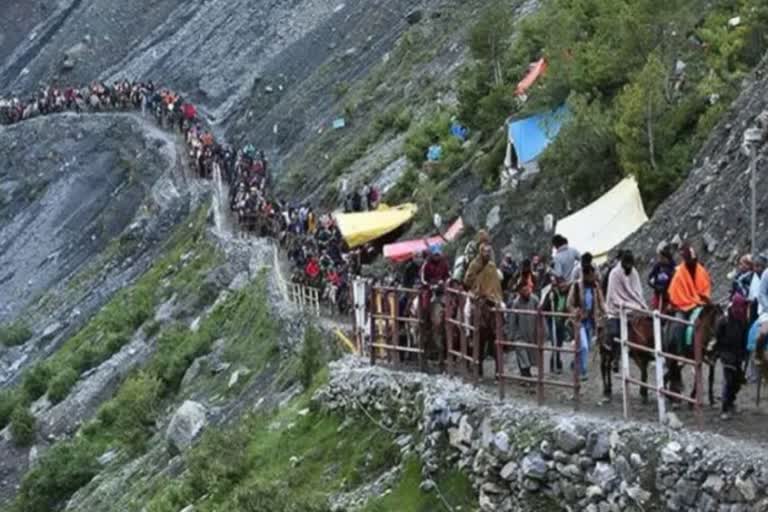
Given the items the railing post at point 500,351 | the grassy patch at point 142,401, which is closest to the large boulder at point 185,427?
the grassy patch at point 142,401

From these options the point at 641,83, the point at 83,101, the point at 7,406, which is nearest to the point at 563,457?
the point at 641,83

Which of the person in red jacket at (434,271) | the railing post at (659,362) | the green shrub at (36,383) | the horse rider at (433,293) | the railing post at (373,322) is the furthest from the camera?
the green shrub at (36,383)

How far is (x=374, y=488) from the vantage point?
17484 mm

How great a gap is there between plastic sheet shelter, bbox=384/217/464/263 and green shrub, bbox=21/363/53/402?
12581 millimetres

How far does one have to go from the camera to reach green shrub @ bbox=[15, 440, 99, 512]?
33.3 meters

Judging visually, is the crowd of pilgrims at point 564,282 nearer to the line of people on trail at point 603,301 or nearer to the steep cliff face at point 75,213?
the line of people on trail at point 603,301

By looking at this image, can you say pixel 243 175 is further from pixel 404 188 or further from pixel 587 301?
pixel 587 301

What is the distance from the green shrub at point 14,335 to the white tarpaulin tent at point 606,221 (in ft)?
91.0

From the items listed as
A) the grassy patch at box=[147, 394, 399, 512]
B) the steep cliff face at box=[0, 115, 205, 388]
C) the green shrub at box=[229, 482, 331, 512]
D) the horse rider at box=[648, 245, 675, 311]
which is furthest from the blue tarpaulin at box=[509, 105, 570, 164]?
Result: the steep cliff face at box=[0, 115, 205, 388]

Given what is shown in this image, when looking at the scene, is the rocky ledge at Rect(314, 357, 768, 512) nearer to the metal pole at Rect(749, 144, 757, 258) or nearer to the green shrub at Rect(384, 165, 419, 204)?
the metal pole at Rect(749, 144, 757, 258)

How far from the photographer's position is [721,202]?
78.5 feet

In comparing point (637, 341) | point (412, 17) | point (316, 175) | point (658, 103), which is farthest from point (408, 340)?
point (412, 17)

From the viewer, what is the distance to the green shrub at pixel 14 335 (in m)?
52.5

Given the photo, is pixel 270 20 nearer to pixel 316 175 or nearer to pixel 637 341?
pixel 316 175
